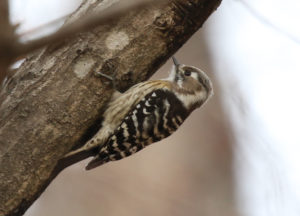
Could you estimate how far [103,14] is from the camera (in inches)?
46.9

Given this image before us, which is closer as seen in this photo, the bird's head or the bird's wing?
the bird's wing

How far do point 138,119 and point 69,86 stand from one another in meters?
0.87

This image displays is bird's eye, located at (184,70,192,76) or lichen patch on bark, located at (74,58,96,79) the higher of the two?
lichen patch on bark, located at (74,58,96,79)

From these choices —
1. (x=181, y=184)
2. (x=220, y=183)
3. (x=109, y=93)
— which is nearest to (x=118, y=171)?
(x=181, y=184)

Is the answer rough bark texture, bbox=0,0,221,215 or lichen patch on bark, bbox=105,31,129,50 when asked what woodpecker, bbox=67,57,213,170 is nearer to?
rough bark texture, bbox=0,0,221,215

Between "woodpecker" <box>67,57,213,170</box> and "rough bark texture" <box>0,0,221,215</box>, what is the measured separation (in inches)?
6.2

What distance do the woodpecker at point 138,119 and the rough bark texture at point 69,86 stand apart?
16 centimetres

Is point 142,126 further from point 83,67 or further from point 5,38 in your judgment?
point 5,38

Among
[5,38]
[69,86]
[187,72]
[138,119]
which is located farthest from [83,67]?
[5,38]

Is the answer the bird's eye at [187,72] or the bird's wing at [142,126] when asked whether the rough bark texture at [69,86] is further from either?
the bird's eye at [187,72]

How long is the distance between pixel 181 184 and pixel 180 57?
1.72 m

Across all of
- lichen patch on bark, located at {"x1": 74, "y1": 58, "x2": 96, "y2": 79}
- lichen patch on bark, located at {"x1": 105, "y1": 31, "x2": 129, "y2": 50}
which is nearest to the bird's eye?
lichen patch on bark, located at {"x1": 105, "y1": 31, "x2": 129, "y2": 50}

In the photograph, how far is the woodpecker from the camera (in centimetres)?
371

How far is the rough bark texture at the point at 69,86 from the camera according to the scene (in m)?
2.95
